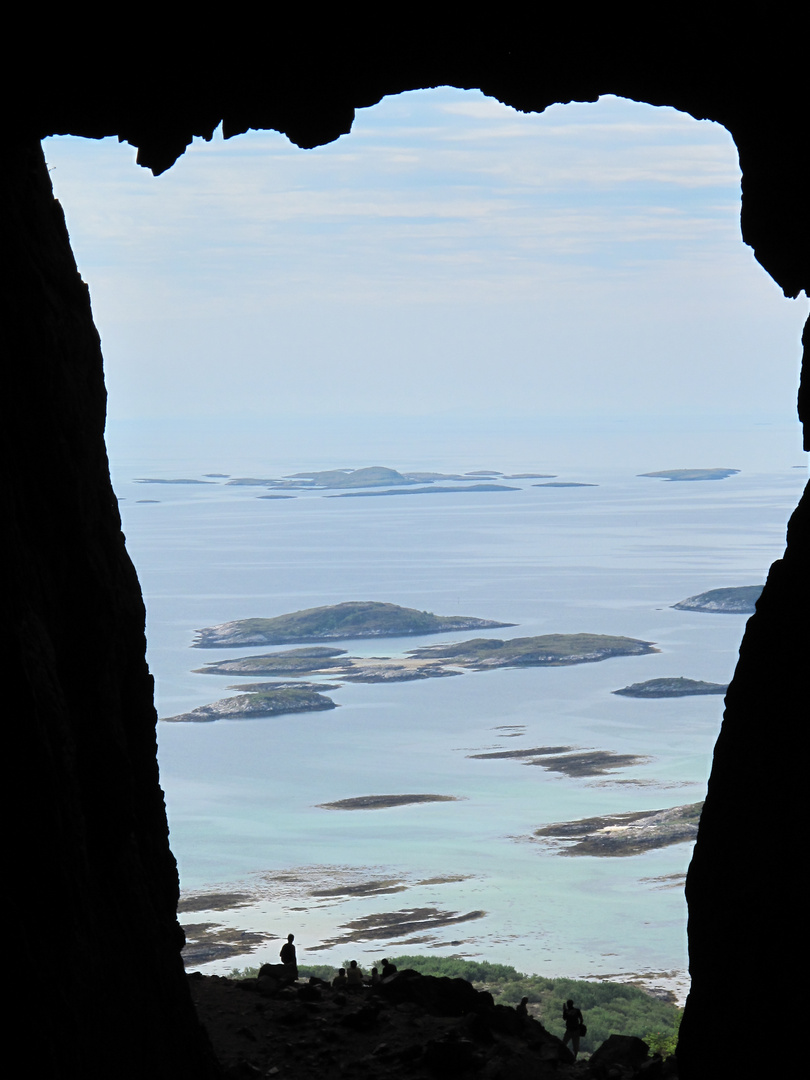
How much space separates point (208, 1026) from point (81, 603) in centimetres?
876

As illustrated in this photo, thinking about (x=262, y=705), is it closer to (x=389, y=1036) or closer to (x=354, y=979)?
(x=354, y=979)

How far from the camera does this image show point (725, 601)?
4114 inches

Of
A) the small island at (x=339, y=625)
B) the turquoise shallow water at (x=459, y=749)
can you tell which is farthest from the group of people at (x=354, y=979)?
the small island at (x=339, y=625)

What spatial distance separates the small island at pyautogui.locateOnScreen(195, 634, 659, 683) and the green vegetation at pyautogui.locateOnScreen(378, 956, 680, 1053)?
4986 cm

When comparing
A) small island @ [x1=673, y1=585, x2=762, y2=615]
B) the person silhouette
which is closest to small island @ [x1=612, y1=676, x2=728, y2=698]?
small island @ [x1=673, y1=585, x2=762, y2=615]

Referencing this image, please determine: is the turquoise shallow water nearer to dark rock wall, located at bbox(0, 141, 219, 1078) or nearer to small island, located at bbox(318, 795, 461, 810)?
small island, located at bbox(318, 795, 461, 810)

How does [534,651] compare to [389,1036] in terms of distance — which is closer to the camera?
[389,1036]

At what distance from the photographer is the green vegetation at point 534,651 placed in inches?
3573

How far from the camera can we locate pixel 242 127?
10.7m

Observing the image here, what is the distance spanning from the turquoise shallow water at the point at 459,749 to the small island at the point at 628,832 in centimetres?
70

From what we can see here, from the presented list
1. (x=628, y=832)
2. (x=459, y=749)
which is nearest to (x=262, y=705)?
(x=459, y=749)

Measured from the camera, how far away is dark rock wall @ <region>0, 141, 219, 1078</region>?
9.95 meters

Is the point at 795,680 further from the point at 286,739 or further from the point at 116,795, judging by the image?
the point at 286,739

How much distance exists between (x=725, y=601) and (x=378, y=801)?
53.4 metres
